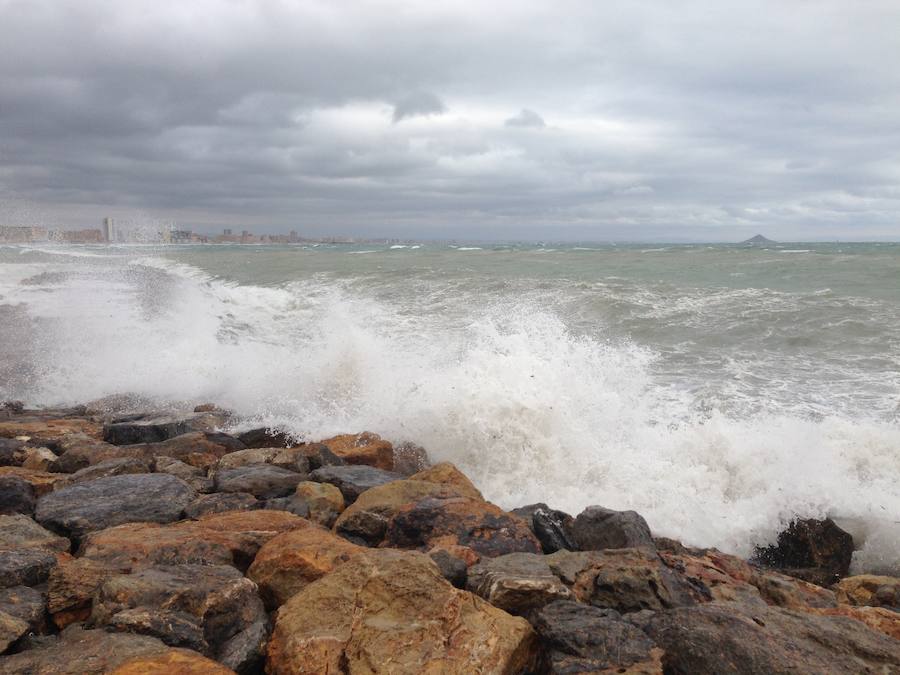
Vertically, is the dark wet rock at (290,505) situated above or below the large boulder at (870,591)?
above

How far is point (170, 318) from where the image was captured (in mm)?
13953

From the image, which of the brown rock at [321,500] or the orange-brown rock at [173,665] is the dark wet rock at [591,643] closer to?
the orange-brown rock at [173,665]

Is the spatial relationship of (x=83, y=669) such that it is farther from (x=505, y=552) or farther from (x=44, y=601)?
(x=505, y=552)

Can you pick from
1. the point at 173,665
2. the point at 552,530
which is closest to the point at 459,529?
the point at 552,530

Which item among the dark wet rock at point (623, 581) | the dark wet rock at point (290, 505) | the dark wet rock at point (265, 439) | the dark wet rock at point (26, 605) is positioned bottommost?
the dark wet rock at point (265, 439)

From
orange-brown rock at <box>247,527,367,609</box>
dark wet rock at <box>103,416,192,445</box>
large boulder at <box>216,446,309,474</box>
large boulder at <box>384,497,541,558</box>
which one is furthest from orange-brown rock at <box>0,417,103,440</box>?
orange-brown rock at <box>247,527,367,609</box>

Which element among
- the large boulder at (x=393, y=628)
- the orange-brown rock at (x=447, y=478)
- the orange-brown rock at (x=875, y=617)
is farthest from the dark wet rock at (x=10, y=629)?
the orange-brown rock at (x=875, y=617)

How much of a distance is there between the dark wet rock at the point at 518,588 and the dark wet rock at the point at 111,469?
311cm

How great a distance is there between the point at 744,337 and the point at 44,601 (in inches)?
426

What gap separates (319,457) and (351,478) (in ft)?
2.45

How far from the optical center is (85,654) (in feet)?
7.72

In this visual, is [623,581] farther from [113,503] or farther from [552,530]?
[113,503]

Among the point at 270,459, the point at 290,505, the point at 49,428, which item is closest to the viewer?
the point at 290,505

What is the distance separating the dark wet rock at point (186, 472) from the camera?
5129 millimetres
